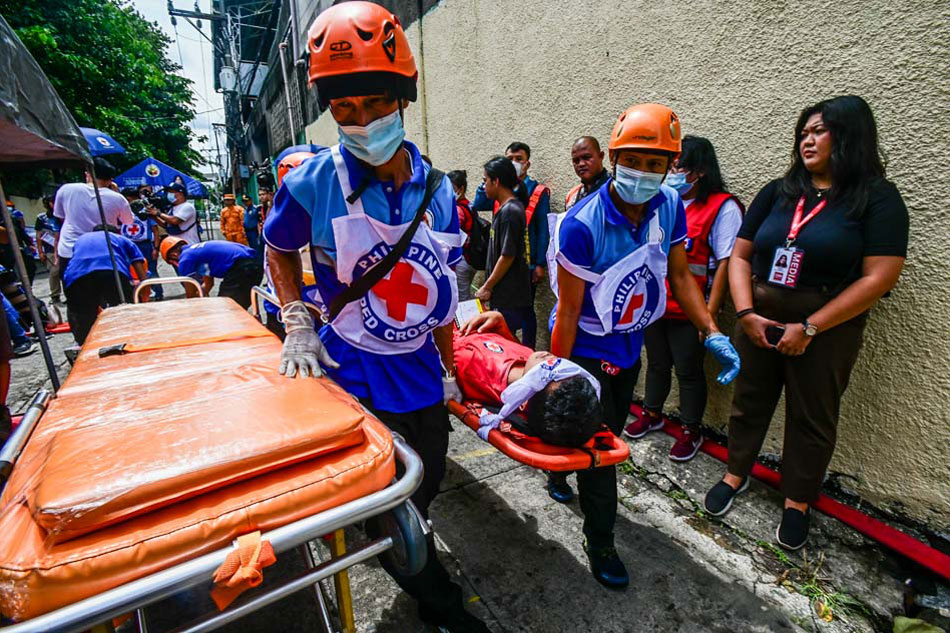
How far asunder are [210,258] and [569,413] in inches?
153

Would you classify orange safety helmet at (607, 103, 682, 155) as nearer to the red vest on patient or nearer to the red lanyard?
the red lanyard

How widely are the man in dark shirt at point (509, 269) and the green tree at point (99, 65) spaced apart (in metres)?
14.3

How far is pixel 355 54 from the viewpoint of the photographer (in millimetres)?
1349

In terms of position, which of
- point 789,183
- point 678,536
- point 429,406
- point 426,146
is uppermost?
point 426,146

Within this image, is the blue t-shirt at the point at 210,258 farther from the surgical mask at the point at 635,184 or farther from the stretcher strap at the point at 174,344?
the surgical mask at the point at 635,184

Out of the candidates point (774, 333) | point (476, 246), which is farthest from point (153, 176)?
point (774, 333)

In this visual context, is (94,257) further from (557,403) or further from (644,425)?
(644,425)

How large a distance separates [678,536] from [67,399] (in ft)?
8.65

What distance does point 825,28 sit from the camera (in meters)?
2.31

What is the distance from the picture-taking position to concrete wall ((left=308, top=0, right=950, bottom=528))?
207cm

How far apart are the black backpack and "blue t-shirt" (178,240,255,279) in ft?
7.07

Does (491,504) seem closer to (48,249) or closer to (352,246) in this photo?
(352,246)

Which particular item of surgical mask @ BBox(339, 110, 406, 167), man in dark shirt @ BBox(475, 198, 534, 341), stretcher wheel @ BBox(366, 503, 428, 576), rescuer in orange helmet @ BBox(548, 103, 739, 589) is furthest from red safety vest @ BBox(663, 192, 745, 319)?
stretcher wheel @ BBox(366, 503, 428, 576)

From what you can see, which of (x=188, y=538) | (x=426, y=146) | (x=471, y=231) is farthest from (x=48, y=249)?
(x=188, y=538)
